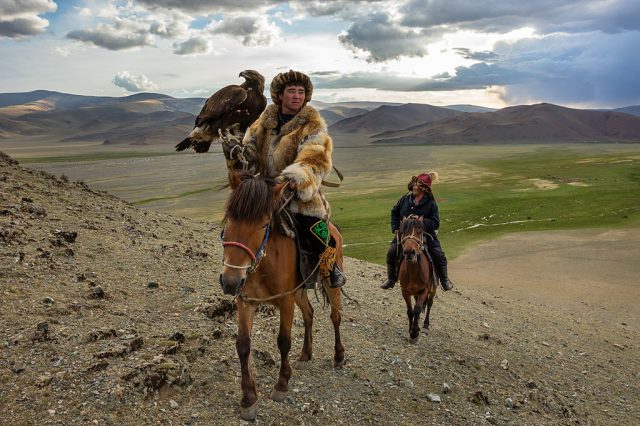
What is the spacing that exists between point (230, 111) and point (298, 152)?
131cm

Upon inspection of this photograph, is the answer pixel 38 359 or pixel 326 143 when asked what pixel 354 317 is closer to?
pixel 326 143

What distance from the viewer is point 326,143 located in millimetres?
5906

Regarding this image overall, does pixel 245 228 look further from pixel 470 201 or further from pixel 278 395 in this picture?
pixel 470 201

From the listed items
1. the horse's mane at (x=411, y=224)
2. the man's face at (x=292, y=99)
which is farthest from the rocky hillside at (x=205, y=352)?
the man's face at (x=292, y=99)

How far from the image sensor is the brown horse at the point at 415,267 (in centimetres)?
985

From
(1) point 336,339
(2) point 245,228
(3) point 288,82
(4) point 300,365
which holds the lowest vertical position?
(4) point 300,365

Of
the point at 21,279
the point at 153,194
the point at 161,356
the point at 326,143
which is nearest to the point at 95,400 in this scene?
the point at 161,356

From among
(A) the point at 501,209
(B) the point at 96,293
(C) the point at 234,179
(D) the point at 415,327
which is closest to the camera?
(C) the point at 234,179

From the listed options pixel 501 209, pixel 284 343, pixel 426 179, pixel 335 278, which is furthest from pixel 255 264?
pixel 501 209

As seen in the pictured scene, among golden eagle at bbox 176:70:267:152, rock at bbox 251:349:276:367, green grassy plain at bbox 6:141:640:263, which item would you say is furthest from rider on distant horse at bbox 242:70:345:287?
green grassy plain at bbox 6:141:640:263

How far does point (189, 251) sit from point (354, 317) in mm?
4735

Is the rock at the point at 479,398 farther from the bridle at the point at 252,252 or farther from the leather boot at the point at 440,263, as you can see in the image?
the bridle at the point at 252,252

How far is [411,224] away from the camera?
10078mm

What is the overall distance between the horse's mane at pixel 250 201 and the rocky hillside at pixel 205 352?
2.38 meters
